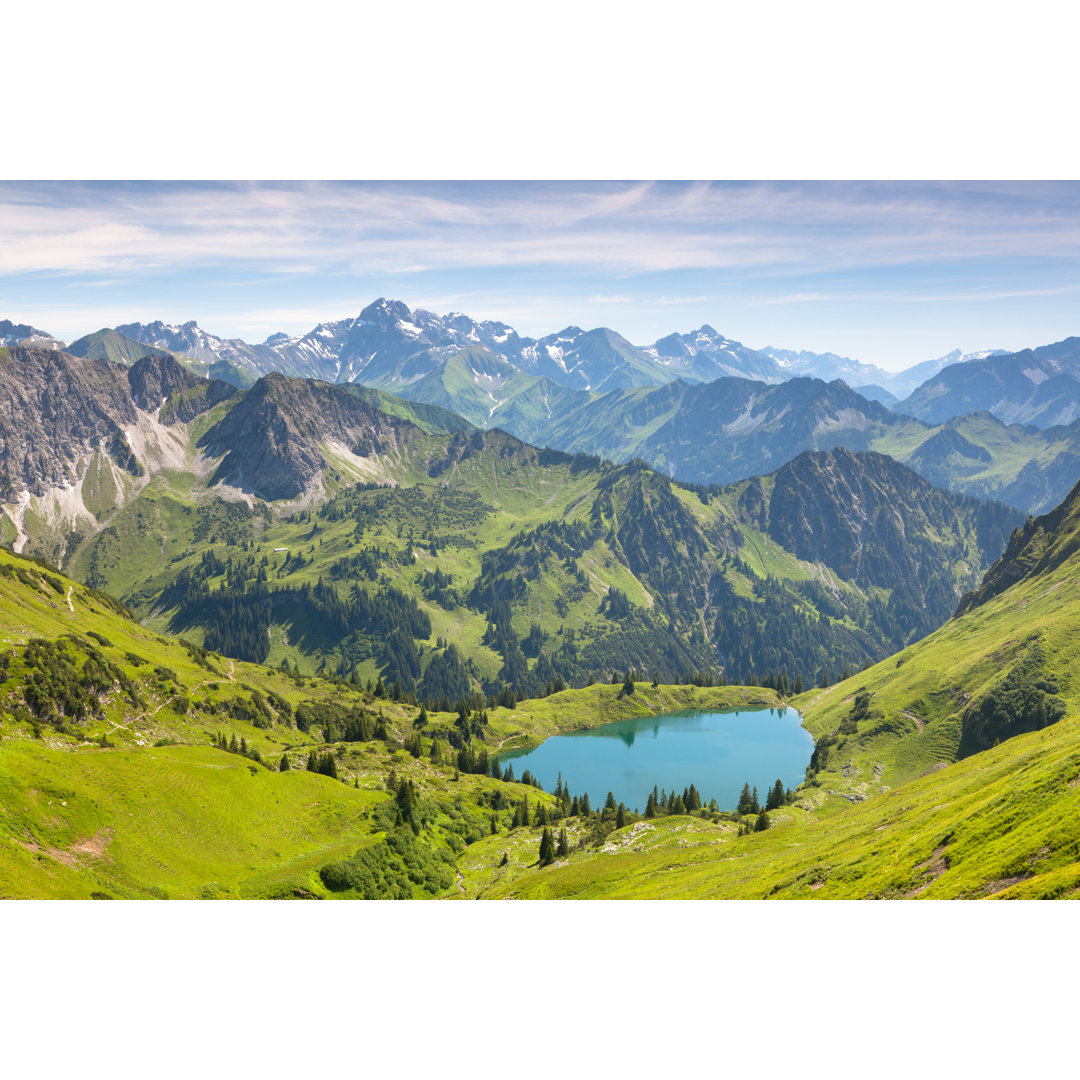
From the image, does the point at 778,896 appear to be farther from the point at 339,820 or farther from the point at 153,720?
the point at 153,720

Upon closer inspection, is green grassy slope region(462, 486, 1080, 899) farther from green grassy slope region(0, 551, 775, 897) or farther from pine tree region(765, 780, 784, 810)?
green grassy slope region(0, 551, 775, 897)

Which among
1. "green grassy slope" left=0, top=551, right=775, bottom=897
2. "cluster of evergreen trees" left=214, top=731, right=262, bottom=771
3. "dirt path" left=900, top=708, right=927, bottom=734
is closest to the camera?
"green grassy slope" left=0, top=551, right=775, bottom=897

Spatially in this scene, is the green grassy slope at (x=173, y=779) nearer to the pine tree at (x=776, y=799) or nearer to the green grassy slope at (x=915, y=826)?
the green grassy slope at (x=915, y=826)

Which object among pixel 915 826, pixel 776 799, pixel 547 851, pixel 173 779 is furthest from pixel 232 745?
pixel 776 799

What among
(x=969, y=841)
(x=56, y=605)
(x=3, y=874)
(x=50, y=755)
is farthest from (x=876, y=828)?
(x=56, y=605)

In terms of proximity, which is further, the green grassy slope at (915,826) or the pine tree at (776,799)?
the pine tree at (776,799)

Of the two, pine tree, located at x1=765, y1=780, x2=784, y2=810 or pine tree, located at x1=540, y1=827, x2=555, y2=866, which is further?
pine tree, located at x1=765, y1=780, x2=784, y2=810

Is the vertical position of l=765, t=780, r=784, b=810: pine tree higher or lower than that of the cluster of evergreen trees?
lower

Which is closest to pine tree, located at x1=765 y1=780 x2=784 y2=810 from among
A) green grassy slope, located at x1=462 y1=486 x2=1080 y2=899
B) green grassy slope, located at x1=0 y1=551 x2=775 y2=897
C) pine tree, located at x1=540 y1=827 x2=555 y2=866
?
green grassy slope, located at x1=462 y1=486 x2=1080 y2=899

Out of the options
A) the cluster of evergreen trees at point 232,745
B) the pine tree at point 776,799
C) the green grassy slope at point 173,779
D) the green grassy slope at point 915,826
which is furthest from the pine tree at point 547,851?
the pine tree at point 776,799

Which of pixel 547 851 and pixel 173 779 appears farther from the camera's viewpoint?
pixel 547 851

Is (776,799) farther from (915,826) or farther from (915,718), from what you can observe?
(915,826)
